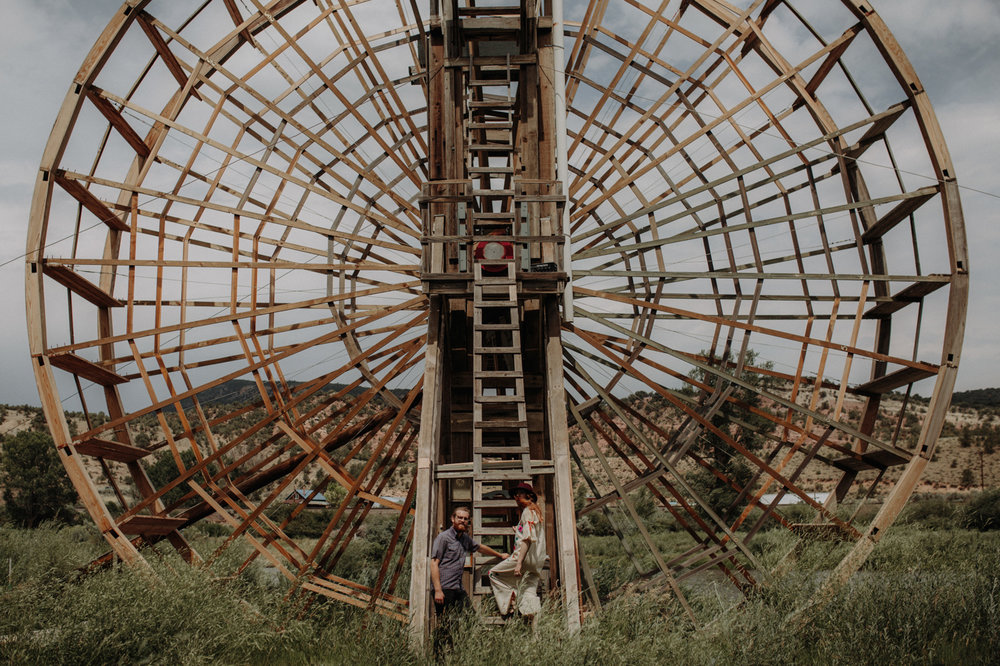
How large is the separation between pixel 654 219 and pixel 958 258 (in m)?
4.31

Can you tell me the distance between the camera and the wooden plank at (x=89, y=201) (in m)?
10.5

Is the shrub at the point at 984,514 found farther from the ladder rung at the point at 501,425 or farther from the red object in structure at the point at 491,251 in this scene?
the ladder rung at the point at 501,425

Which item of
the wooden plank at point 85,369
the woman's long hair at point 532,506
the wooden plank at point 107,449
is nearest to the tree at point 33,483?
the wooden plank at point 107,449

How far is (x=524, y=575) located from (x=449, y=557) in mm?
682

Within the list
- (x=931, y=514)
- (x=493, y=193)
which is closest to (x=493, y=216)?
(x=493, y=193)

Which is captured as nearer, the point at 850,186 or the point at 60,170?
the point at 60,170

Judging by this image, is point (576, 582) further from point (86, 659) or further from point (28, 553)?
point (28, 553)

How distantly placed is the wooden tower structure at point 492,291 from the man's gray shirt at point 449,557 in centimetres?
27

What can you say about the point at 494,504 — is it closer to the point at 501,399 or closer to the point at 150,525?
the point at 501,399

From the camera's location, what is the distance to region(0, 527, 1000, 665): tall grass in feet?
22.9

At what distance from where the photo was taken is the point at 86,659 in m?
7.04

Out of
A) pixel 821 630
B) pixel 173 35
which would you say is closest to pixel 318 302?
pixel 173 35

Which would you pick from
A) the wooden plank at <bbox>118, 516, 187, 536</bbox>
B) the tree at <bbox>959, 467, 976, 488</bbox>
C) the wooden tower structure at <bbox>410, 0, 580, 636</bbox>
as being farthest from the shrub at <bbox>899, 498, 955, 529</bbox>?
the wooden plank at <bbox>118, 516, 187, 536</bbox>

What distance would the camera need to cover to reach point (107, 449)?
35.0ft
